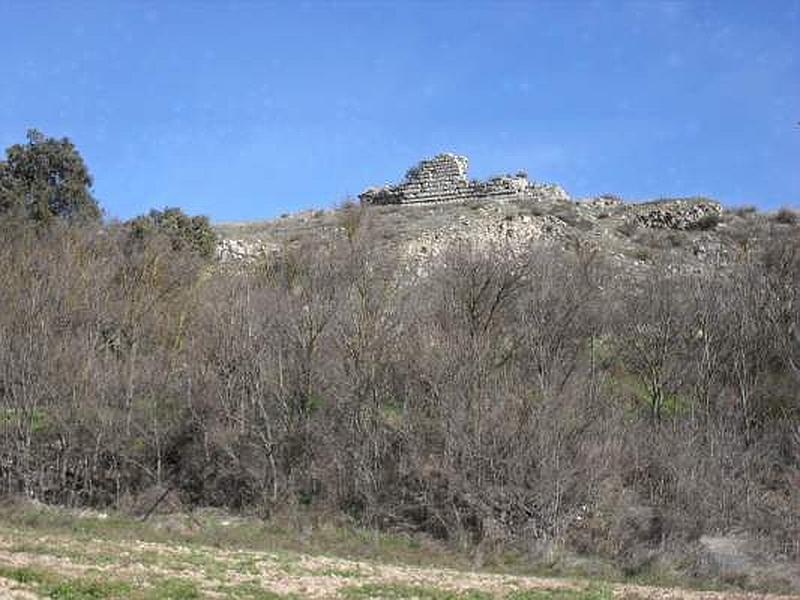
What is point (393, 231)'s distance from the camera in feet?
161

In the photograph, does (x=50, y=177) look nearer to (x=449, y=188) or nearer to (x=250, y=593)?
(x=449, y=188)

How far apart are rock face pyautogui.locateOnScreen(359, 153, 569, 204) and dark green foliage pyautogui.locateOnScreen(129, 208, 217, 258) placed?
16.5 metres

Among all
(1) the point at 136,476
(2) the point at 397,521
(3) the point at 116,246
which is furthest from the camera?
(3) the point at 116,246

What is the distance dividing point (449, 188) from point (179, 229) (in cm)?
2061

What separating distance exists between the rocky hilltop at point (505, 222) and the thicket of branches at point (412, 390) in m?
5.70

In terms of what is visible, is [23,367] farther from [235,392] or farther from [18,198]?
[18,198]

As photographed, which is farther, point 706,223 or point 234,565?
point 706,223

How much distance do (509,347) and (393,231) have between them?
16691 mm

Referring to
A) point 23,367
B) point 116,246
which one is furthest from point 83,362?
point 116,246

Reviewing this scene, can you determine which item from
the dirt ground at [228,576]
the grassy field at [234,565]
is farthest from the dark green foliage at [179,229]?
the dirt ground at [228,576]

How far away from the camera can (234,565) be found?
62.6ft

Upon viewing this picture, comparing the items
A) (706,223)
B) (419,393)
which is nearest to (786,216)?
(706,223)

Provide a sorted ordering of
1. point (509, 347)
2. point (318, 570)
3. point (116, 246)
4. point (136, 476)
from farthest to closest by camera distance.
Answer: point (116, 246), point (509, 347), point (136, 476), point (318, 570)

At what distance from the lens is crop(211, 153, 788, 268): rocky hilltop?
46.4 meters
